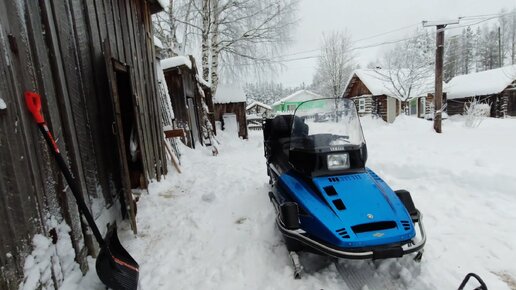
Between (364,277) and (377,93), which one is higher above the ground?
(377,93)

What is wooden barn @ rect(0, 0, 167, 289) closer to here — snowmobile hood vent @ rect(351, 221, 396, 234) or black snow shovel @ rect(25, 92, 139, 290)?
black snow shovel @ rect(25, 92, 139, 290)

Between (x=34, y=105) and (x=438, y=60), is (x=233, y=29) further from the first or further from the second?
(x=34, y=105)

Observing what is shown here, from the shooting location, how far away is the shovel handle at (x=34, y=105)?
5.96 ft

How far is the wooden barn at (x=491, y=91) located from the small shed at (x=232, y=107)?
18028mm

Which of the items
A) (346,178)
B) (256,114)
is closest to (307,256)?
(346,178)

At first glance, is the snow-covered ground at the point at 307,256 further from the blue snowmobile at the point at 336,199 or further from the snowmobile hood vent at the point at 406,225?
the snowmobile hood vent at the point at 406,225

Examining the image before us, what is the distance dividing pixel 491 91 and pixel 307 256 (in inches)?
1110

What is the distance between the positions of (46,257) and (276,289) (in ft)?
5.36

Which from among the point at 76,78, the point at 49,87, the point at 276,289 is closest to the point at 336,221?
the point at 276,289

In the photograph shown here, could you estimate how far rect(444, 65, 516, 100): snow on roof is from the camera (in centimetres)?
2236

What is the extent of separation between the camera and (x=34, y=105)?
1844mm

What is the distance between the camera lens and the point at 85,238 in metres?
2.36

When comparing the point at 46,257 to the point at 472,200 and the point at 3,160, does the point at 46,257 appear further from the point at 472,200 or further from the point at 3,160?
the point at 472,200

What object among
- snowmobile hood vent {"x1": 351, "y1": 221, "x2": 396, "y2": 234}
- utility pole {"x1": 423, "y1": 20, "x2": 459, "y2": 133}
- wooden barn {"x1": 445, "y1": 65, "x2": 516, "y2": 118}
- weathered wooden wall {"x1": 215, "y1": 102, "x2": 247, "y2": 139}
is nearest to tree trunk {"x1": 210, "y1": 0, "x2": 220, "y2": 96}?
weathered wooden wall {"x1": 215, "y1": 102, "x2": 247, "y2": 139}
